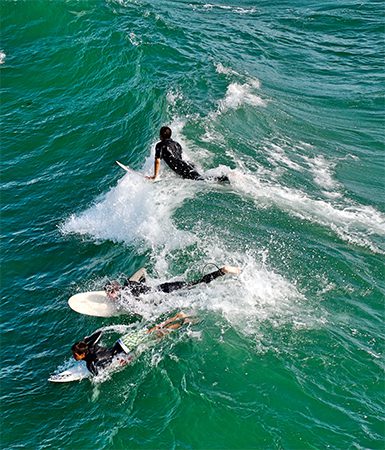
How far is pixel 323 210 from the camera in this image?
51.0ft

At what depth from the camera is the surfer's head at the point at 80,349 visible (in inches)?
428

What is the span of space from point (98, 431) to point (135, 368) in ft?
4.98

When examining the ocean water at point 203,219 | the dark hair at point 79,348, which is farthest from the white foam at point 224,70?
the dark hair at point 79,348

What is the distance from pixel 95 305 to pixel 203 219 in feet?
13.9

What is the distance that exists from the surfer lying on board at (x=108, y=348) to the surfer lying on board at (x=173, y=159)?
5495mm

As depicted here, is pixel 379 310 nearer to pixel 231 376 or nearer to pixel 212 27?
pixel 231 376

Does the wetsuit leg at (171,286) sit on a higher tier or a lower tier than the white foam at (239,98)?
lower

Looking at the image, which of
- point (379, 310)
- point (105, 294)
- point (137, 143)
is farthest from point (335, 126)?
point (105, 294)

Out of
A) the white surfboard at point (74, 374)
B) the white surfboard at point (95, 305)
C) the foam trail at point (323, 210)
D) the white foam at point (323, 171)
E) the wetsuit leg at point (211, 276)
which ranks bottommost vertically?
the white surfboard at point (74, 374)

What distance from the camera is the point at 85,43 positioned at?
86.1ft

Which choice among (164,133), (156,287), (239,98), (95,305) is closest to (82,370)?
(95,305)

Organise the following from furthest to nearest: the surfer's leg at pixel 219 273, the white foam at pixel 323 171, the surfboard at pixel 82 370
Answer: the white foam at pixel 323 171
the surfer's leg at pixel 219 273
the surfboard at pixel 82 370

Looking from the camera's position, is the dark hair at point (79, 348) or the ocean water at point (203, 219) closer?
the ocean water at point (203, 219)

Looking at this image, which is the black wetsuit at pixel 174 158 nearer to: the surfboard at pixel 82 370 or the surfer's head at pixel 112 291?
the surfer's head at pixel 112 291
